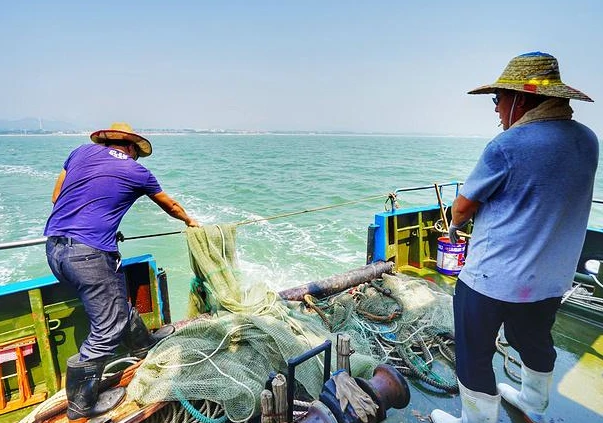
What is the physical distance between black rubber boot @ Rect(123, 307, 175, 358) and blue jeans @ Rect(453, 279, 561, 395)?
7.97 ft

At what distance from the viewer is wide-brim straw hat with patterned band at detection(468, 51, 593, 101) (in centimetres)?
167

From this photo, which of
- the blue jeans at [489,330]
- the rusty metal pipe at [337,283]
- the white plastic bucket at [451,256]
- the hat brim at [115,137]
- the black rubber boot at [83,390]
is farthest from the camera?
the white plastic bucket at [451,256]

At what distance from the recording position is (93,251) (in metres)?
2.44

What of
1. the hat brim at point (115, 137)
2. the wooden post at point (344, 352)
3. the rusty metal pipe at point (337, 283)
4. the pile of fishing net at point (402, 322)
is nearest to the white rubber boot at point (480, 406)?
the wooden post at point (344, 352)

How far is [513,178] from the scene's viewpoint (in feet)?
5.40

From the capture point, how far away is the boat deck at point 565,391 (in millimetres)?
2613

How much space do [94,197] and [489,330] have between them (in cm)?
259

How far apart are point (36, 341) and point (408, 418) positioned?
3.05m

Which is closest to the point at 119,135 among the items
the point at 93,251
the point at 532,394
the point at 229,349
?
the point at 93,251

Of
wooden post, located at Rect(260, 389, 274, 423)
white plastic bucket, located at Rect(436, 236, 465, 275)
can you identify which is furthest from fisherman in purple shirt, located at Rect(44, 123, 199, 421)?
white plastic bucket, located at Rect(436, 236, 465, 275)

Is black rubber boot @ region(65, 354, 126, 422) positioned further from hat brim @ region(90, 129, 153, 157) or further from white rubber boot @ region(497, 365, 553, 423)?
white rubber boot @ region(497, 365, 553, 423)

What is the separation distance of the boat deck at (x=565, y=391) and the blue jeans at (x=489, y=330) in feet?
2.54

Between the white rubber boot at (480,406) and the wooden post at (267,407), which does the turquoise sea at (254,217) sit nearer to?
the wooden post at (267,407)

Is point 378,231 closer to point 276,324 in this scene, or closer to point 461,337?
point 276,324
